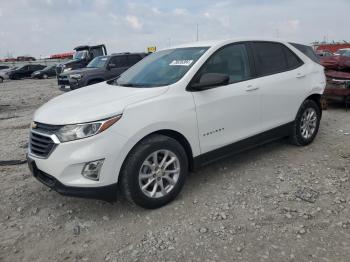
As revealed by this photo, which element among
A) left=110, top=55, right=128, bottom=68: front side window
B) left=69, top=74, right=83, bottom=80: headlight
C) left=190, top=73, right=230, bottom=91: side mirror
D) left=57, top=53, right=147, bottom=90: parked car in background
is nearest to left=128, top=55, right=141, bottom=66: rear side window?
left=57, top=53, right=147, bottom=90: parked car in background

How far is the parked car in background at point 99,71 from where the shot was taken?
42.2ft

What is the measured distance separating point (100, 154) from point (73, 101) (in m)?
0.94

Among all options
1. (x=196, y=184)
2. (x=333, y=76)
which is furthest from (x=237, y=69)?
(x=333, y=76)

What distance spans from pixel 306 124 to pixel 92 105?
3510 millimetres

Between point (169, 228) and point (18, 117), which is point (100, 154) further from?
point (18, 117)

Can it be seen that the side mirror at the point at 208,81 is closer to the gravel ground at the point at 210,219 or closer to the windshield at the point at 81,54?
the gravel ground at the point at 210,219

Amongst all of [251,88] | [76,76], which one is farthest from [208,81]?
[76,76]

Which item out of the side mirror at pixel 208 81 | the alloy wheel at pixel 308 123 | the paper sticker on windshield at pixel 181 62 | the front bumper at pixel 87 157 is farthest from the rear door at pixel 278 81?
the front bumper at pixel 87 157

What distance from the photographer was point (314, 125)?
5.79 m

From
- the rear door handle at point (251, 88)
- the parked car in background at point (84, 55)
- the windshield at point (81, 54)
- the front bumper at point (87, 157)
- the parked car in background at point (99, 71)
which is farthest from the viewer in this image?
the windshield at point (81, 54)

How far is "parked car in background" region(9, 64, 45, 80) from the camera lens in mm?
34438

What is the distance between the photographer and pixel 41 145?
3641mm

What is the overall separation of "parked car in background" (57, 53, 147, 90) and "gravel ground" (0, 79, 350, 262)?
8.10m

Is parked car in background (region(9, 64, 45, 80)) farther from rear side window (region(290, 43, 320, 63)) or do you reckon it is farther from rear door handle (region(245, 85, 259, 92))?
rear door handle (region(245, 85, 259, 92))
